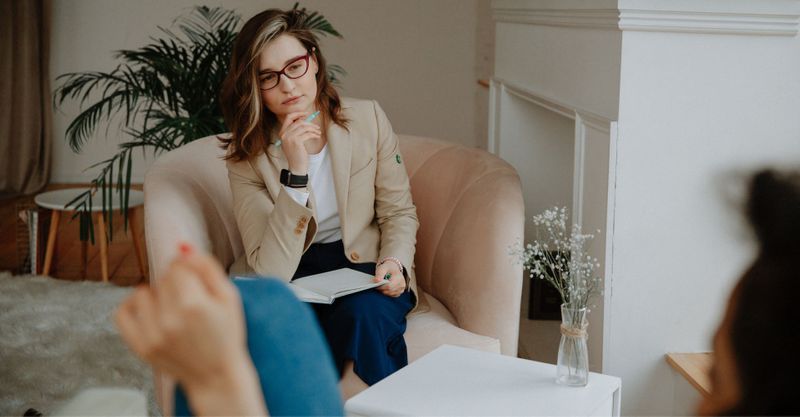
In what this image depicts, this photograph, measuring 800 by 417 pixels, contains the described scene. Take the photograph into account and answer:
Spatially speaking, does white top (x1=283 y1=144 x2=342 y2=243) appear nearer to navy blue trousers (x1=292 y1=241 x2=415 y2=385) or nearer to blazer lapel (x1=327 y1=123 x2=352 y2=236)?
blazer lapel (x1=327 y1=123 x2=352 y2=236)

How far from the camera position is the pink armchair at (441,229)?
2.27 meters

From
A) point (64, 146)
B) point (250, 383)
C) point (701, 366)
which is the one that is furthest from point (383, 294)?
point (64, 146)

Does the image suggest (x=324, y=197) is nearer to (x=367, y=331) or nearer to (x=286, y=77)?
(x=286, y=77)

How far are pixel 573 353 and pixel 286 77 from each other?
103 cm

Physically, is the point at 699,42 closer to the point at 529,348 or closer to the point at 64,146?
the point at 529,348

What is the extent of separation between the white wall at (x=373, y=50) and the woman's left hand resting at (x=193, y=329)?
552 cm

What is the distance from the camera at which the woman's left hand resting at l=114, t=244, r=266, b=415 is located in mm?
690

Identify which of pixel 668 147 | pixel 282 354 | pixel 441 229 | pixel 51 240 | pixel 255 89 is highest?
pixel 255 89

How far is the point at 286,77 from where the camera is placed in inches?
92.0

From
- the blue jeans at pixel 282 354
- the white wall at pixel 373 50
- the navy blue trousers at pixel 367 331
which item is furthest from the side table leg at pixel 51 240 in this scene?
the blue jeans at pixel 282 354

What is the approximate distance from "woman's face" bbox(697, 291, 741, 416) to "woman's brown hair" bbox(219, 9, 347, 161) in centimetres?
176

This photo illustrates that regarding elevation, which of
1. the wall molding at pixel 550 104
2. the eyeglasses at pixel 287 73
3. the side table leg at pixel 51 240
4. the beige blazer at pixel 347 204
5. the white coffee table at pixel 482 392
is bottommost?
the side table leg at pixel 51 240

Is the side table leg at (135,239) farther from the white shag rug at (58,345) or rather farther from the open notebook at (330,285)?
the open notebook at (330,285)

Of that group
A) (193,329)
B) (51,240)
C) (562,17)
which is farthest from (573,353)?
(51,240)
